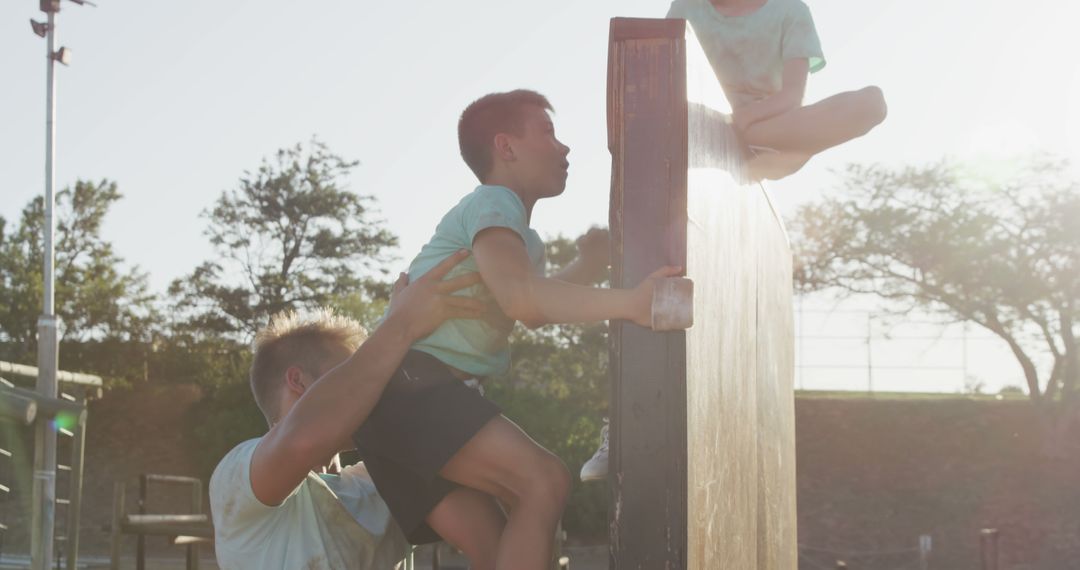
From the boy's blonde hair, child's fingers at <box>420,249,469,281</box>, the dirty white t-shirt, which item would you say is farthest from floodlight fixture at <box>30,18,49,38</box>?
child's fingers at <box>420,249,469,281</box>

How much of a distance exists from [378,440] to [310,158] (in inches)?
1350

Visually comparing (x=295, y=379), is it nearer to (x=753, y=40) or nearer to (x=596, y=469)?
(x=596, y=469)

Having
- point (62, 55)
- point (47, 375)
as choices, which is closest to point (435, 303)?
point (47, 375)

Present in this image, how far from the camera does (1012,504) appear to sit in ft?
78.2

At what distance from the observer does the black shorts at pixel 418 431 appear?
238 centimetres

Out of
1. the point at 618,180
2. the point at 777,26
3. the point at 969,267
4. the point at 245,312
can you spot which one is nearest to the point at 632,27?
the point at 618,180

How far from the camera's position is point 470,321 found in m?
2.53

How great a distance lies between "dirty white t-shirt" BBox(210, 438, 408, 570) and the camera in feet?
8.77

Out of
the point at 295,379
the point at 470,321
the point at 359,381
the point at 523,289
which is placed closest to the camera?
the point at 523,289

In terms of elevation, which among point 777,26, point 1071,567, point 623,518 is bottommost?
point 1071,567

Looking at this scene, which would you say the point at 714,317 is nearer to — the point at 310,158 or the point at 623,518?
the point at 623,518

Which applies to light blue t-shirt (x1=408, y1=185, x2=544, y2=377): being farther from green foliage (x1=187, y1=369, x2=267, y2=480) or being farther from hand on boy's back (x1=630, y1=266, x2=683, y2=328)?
green foliage (x1=187, y1=369, x2=267, y2=480)

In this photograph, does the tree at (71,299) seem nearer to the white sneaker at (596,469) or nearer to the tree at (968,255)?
the tree at (968,255)

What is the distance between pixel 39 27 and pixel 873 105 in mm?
21858
